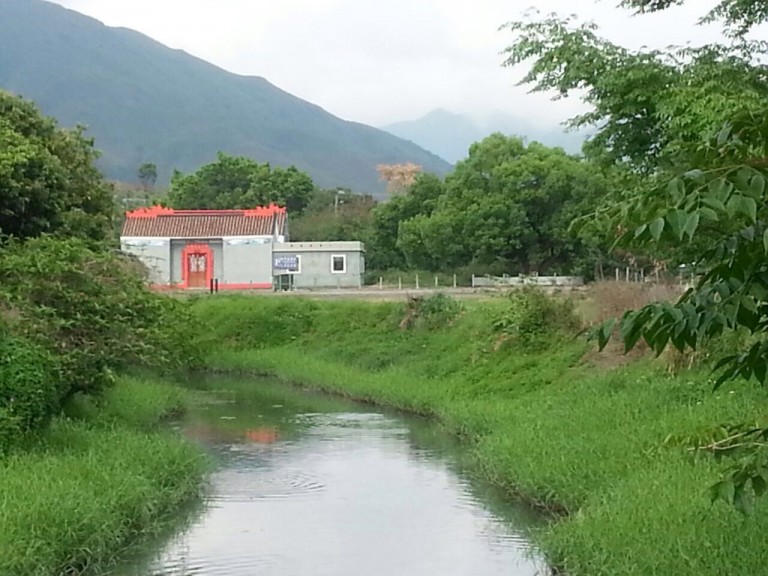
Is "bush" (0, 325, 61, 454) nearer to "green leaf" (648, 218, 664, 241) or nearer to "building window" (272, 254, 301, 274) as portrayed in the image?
"green leaf" (648, 218, 664, 241)

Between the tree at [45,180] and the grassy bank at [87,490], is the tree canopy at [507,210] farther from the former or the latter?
the grassy bank at [87,490]

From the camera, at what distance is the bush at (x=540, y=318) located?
1841cm

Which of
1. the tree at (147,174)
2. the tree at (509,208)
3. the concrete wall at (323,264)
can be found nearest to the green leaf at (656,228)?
the tree at (509,208)

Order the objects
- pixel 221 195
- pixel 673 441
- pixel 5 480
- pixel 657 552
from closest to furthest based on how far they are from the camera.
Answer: pixel 673 441, pixel 657 552, pixel 5 480, pixel 221 195

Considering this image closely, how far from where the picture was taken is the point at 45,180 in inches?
569

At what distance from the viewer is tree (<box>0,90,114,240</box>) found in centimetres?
1380

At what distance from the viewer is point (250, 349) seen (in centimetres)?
2584

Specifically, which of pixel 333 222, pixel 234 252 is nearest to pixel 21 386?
pixel 234 252

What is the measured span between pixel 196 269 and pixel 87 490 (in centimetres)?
2667

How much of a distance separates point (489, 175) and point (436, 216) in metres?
2.22

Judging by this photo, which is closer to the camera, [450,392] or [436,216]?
[450,392]

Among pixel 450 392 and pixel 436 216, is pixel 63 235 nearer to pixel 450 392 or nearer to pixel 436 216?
pixel 450 392

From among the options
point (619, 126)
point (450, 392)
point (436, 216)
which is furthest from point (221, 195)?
point (619, 126)

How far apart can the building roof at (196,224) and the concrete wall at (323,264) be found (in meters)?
1.32
